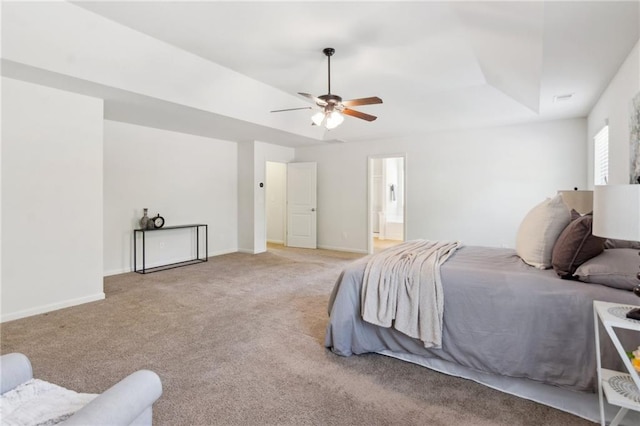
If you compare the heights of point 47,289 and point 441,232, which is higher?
point 441,232

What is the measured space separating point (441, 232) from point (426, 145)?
5.63 ft

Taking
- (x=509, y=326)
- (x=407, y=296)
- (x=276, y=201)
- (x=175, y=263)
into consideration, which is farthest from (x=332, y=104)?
(x=276, y=201)

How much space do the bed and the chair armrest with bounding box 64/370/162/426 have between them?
5.20 feet

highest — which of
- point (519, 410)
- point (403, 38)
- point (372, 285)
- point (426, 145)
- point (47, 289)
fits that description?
point (403, 38)

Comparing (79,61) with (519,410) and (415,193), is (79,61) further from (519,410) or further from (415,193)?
(415,193)

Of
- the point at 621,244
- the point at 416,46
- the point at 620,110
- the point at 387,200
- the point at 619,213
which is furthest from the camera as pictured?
the point at 387,200

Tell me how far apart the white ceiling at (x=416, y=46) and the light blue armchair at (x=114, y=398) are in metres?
2.84

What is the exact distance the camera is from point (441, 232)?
6219 mm

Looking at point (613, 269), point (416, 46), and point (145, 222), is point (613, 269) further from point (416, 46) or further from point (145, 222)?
point (145, 222)

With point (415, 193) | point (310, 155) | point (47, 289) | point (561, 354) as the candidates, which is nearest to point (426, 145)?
point (415, 193)

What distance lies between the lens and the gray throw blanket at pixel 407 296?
223 cm

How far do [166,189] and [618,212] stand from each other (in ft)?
19.6

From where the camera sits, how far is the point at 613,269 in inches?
75.3

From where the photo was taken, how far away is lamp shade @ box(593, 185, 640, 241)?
56.4 inches
